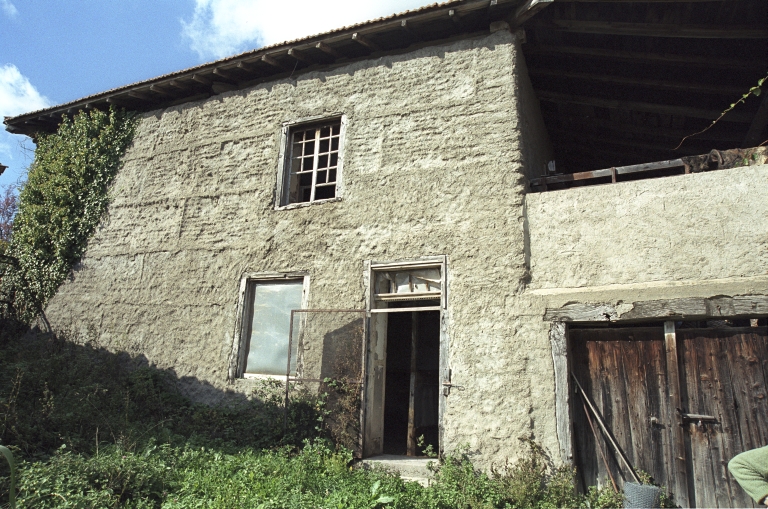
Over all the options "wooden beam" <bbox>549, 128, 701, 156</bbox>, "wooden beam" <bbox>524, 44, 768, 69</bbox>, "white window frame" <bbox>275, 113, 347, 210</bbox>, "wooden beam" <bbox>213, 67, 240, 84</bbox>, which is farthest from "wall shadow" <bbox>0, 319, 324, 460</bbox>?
"wooden beam" <bbox>549, 128, 701, 156</bbox>

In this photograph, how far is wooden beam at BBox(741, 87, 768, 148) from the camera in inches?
297

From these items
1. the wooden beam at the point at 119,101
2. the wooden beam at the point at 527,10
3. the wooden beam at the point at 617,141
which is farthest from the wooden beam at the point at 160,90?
the wooden beam at the point at 617,141

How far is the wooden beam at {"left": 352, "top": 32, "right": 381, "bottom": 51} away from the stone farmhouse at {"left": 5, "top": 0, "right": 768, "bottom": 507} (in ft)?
0.09

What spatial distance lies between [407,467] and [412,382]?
2287 mm

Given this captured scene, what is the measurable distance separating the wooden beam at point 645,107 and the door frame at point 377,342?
3.98 metres

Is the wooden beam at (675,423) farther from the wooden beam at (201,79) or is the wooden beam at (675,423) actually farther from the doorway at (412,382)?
the wooden beam at (201,79)

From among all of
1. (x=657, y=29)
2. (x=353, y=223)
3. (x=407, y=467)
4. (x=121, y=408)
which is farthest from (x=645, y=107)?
(x=121, y=408)

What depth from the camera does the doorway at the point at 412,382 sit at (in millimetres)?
8711

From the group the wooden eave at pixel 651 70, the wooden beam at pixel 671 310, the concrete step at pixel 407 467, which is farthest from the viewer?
the wooden eave at pixel 651 70

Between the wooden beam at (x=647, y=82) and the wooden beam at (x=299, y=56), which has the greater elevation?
the wooden beam at (x=299, y=56)

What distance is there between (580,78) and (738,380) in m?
5.14

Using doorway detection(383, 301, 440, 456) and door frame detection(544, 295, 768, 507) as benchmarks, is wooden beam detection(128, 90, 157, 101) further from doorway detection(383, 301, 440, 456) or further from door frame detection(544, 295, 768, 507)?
door frame detection(544, 295, 768, 507)

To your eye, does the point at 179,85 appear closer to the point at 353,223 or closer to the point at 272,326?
the point at 353,223

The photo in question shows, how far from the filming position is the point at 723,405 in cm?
536
